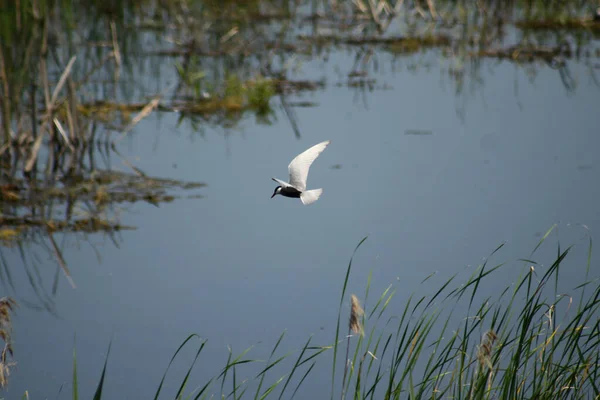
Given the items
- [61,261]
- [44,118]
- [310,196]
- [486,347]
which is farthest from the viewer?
[44,118]

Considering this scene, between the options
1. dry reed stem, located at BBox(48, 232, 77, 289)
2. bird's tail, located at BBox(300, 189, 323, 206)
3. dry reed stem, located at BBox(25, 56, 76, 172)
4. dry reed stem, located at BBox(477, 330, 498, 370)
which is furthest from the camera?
dry reed stem, located at BBox(25, 56, 76, 172)

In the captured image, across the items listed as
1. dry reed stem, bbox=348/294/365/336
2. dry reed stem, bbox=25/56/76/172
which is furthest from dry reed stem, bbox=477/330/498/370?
dry reed stem, bbox=25/56/76/172

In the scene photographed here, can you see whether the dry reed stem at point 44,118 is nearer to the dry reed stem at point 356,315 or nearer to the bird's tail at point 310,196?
the bird's tail at point 310,196

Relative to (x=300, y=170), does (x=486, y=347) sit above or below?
below

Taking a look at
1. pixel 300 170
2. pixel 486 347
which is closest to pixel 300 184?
pixel 300 170

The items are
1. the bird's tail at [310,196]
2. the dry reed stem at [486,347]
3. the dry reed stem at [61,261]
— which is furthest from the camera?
the dry reed stem at [61,261]

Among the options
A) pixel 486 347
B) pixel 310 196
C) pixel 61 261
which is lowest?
pixel 61 261

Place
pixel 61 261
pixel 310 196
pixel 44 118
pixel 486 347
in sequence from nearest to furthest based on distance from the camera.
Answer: pixel 486 347 → pixel 310 196 → pixel 61 261 → pixel 44 118

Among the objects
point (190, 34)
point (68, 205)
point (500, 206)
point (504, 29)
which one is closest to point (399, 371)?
point (500, 206)

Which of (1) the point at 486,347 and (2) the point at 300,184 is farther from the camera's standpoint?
(2) the point at 300,184

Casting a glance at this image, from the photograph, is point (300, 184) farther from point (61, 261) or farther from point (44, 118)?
point (44, 118)

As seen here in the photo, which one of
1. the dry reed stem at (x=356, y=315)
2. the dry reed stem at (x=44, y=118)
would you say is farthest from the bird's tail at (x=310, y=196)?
the dry reed stem at (x=44, y=118)

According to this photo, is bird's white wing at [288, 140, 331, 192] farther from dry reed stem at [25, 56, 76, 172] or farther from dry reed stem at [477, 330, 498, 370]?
dry reed stem at [25, 56, 76, 172]

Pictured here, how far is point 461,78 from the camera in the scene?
6.04m
